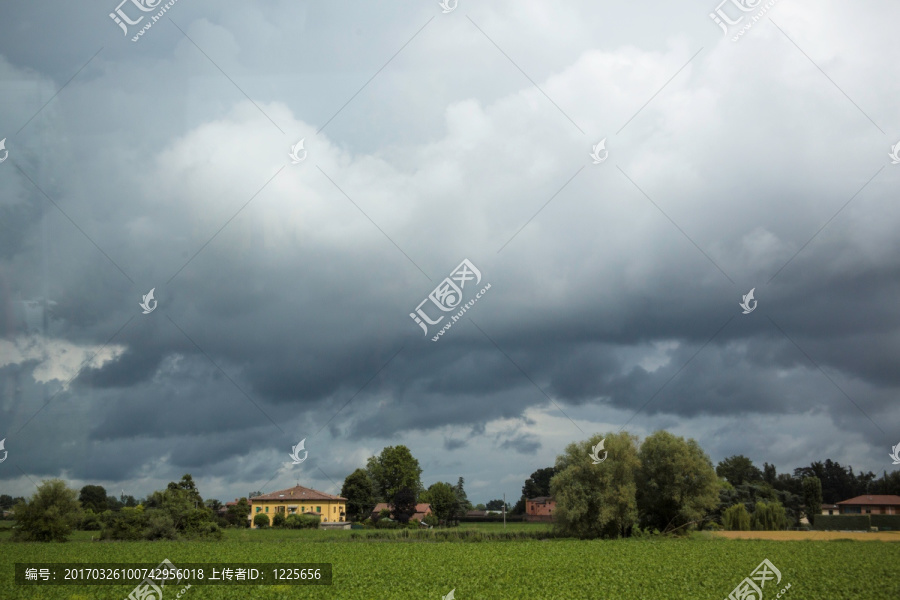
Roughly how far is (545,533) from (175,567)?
31.8 m

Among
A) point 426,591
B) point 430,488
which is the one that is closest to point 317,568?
point 426,591

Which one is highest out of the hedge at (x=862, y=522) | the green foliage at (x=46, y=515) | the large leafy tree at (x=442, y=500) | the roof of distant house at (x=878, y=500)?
the green foliage at (x=46, y=515)

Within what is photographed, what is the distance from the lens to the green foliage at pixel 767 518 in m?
63.0

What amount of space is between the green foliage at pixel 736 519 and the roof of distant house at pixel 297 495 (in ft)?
157

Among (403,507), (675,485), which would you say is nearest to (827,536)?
(675,485)

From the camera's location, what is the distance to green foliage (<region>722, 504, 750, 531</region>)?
62.6 metres

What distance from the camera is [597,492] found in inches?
1908

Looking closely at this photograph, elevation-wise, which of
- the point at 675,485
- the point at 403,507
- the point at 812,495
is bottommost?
the point at 812,495

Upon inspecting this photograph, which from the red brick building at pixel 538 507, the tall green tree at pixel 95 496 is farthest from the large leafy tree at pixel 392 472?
the tall green tree at pixel 95 496

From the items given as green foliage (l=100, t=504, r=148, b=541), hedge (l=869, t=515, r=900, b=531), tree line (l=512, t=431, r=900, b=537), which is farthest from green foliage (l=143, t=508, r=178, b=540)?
hedge (l=869, t=515, r=900, b=531)

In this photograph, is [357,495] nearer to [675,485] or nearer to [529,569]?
[675,485]

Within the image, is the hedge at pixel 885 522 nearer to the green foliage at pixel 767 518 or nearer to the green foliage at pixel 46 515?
the green foliage at pixel 767 518

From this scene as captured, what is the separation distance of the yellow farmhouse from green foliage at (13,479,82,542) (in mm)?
29413

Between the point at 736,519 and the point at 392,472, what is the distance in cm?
4580
